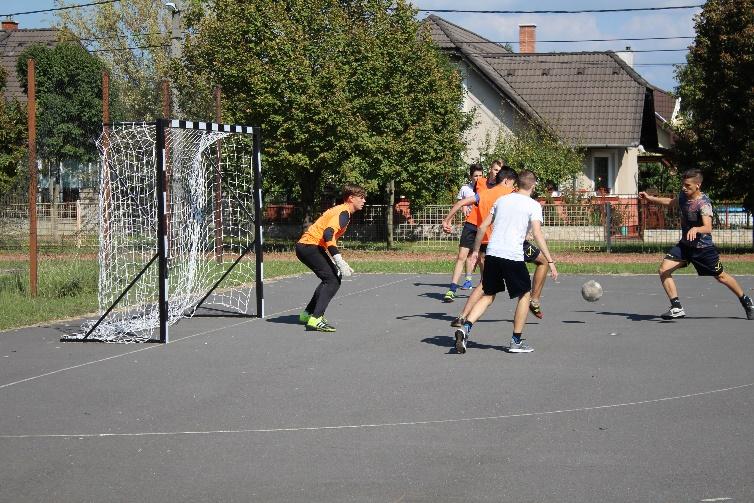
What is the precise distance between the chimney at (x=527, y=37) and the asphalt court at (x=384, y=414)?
155 ft

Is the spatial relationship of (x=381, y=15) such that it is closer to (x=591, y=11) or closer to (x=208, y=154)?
(x=591, y=11)

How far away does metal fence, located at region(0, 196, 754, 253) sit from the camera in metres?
25.4

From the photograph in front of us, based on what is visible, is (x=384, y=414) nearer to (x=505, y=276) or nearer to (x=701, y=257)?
(x=505, y=276)

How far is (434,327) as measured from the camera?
1399 centimetres

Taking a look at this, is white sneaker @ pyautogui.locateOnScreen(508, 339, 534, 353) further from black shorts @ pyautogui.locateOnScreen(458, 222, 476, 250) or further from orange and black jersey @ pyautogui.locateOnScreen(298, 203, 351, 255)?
black shorts @ pyautogui.locateOnScreen(458, 222, 476, 250)

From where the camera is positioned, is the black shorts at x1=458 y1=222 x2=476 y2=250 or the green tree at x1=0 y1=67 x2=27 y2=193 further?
the green tree at x1=0 y1=67 x2=27 y2=193

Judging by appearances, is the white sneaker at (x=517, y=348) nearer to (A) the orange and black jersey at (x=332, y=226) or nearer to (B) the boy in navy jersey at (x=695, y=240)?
(A) the orange and black jersey at (x=332, y=226)

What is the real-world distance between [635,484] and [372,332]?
728cm

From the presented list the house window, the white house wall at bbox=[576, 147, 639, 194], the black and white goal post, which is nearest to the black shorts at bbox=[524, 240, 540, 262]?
the black and white goal post

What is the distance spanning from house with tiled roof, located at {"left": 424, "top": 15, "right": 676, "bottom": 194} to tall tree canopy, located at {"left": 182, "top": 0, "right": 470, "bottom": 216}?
A: 11.2 meters

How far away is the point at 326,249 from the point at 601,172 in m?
35.3

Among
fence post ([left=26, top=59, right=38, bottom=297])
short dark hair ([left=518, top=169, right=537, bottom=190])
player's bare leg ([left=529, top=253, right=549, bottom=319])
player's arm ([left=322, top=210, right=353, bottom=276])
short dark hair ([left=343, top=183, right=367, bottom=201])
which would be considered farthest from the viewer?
fence post ([left=26, top=59, right=38, bottom=297])

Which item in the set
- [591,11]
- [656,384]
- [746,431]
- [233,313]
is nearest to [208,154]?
[233,313]

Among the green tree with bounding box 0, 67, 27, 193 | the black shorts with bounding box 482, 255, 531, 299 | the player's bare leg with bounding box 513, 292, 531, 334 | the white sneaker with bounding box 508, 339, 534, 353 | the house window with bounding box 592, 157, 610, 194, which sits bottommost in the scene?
the white sneaker with bounding box 508, 339, 534, 353
